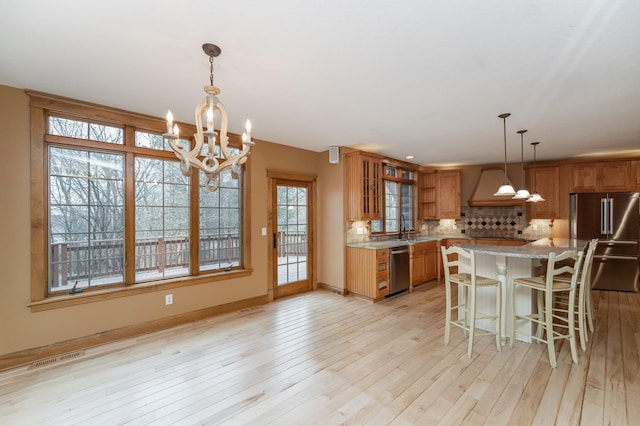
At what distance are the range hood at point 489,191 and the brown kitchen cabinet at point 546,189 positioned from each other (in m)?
0.38

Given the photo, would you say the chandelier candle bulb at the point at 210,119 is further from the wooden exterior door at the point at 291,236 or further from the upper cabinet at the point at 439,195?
the upper cabinet at the point at 439,195

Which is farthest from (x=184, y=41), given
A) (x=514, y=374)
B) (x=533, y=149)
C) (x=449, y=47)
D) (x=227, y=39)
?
(x=533, y=149)

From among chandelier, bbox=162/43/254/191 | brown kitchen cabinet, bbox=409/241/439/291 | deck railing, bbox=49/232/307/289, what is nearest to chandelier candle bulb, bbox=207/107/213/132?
chandelier, bbox=162/43/254/191

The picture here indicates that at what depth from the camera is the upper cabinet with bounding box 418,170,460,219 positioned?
20.9 ft

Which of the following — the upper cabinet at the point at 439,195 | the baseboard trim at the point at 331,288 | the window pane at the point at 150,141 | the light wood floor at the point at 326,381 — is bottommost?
the light wood floor at the point at 326,381

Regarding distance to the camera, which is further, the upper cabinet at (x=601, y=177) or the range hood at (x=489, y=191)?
the range hood at (x=489, y=191)

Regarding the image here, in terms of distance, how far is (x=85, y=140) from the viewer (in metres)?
3.06

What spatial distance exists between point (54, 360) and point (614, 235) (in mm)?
8283

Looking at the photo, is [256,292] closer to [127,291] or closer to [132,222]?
[127,291]

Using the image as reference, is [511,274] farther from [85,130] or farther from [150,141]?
[85,130]

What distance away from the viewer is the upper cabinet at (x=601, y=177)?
5.04 meters

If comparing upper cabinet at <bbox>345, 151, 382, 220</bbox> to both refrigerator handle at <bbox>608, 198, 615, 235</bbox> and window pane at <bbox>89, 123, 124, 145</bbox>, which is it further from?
refrigerator handle at <bbox>608, 198, 615, 235</bbox>

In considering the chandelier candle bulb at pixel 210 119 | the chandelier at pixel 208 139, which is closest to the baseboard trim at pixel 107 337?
the chandelier at pixel 208 139

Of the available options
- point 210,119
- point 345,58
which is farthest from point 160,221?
point 345,58
